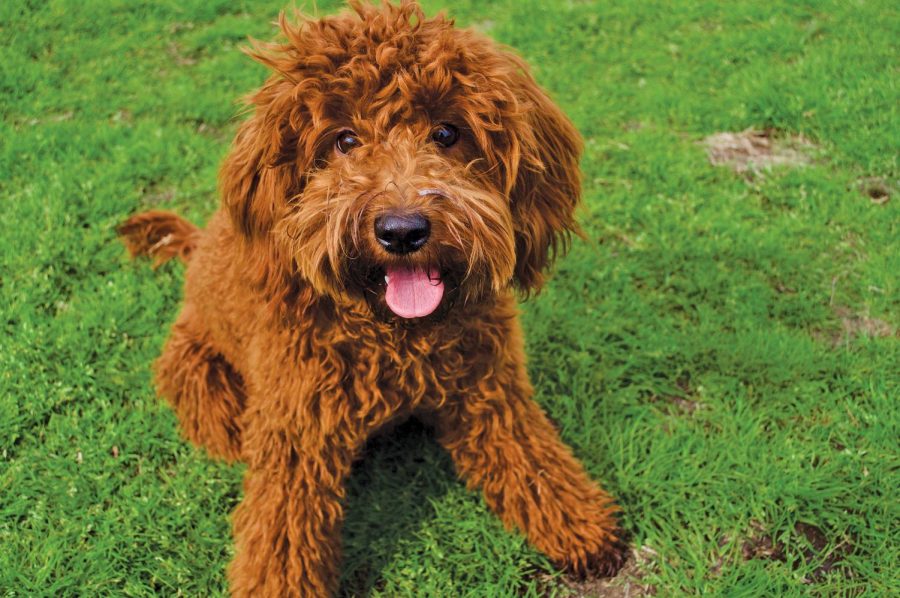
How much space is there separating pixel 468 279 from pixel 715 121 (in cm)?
350

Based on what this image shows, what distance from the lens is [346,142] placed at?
2287 mm

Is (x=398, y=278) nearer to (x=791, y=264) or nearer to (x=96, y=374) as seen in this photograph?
(x=96, y=374)

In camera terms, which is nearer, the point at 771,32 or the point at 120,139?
the point at 120,139

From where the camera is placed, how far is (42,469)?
126 inches

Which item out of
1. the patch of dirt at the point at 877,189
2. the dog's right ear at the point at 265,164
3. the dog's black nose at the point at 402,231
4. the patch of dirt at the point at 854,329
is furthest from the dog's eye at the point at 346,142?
the patch of dirt at the point at 877,189

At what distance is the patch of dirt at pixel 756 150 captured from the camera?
15.4ft

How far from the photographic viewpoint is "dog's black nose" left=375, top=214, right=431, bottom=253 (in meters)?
2.02

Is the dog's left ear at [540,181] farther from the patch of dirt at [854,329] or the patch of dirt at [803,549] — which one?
the patch of dirt at [854,329]

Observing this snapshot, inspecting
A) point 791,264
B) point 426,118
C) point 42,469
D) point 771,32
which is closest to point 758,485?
point 791,264

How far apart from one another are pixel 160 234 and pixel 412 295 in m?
2.22

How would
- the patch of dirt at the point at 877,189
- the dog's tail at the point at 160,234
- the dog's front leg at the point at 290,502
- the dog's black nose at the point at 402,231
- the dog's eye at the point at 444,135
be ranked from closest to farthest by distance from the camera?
the dog's black nose at the point at 402,231, the dog's eye at the point at 444,135, the dog's front leg at the point at 290,502, the dog's tail at the point at 160,234, the patch of dirt at the point at 877,189

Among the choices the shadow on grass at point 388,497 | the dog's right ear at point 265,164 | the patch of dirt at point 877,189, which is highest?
the dog's right ear at point 265,164

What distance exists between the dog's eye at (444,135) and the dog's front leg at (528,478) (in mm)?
931

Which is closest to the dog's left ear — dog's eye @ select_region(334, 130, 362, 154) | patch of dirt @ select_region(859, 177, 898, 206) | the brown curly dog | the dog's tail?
the brown curly dog
